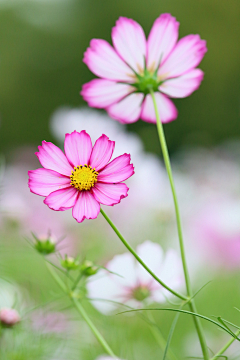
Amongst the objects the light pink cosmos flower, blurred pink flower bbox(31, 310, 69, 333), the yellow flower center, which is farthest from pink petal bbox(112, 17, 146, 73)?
blurred pink flower bbox(31, 310, 69, 333)

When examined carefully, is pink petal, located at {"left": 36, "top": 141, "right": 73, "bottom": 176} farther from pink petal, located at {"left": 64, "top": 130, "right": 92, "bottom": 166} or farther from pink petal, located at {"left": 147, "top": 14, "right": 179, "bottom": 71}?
pink petal, located at {"left": 147, "top": 14, "right": 179, "bottom": 71}

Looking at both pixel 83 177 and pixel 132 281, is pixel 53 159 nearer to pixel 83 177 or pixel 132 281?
pixel 83 177

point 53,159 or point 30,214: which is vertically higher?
point 30,214

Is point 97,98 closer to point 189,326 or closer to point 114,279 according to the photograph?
point 114,279

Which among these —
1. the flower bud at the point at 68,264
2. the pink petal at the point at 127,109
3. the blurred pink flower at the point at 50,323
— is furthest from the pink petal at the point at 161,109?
the blurred pink flower at the point at 50,323

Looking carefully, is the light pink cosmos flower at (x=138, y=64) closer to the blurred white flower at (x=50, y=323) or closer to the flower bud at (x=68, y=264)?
the flower bud at (x=68, y=264)

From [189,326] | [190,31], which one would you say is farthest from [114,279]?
[190,31]

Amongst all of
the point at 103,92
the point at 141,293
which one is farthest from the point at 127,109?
the point at 141,293
